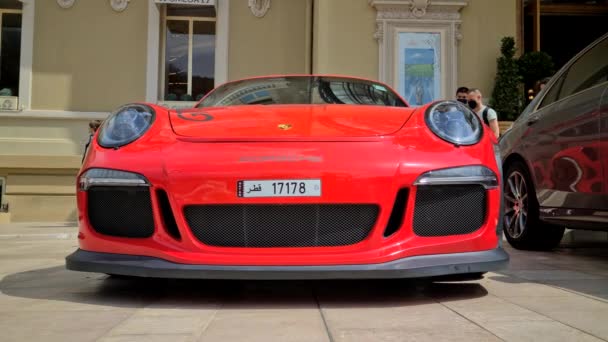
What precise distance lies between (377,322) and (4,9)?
11.3 meters

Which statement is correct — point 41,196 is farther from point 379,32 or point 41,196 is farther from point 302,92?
point 302,92

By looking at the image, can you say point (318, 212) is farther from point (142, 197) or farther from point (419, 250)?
point (142, 197)

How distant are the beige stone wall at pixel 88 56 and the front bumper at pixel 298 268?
906cm

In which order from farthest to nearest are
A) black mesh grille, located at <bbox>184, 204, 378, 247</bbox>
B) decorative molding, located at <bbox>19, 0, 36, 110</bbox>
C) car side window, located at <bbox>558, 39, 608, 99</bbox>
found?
decorative molding, located at <bbox>19, 0, 36, 110</bbox>
car side window, located at <bbox>558, 39, 608, 99</bbox>
black mesh grille, located at <bbox>184, 204, 378, 247</bbox>

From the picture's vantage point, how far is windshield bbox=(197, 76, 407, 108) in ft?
11.8

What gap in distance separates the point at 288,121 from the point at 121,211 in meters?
0.87

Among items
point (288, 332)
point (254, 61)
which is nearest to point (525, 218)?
point (288, 332)

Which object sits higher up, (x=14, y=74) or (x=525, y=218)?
(x=14, y=74)

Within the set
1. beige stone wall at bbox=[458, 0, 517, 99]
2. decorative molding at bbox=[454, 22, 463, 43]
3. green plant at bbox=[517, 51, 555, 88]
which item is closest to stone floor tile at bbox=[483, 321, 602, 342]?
beige stone wall at bbox=[458, 0, 517, 99]

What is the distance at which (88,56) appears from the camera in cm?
1093

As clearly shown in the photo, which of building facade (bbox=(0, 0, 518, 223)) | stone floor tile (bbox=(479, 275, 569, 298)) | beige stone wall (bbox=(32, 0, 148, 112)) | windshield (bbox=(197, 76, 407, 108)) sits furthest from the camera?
beige stone wall (bbox=(32, 0, 148, 112))

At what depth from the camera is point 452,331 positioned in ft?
6.43

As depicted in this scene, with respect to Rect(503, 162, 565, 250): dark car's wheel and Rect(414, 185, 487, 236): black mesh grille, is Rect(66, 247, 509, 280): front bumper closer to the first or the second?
Rect(414, 185, 487, 236): black mesh grille

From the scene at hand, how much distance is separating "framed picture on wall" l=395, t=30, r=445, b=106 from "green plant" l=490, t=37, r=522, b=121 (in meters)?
0.98
